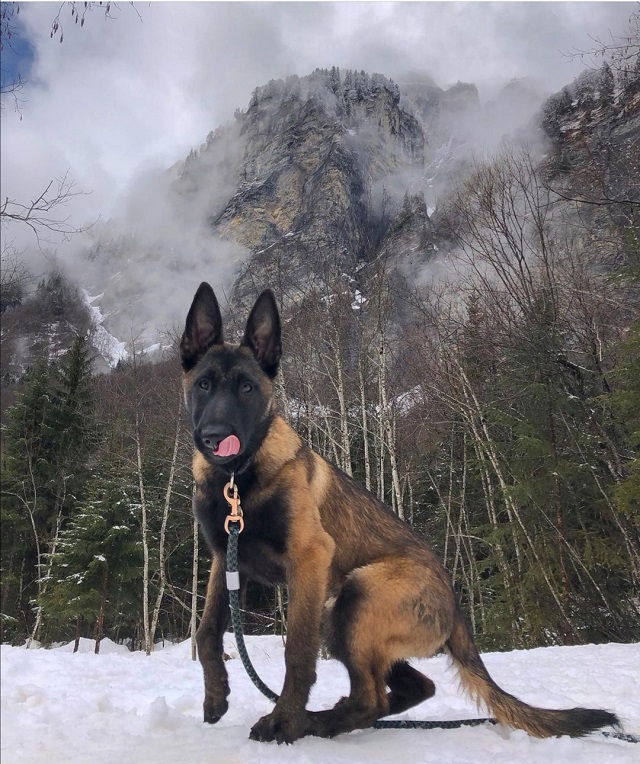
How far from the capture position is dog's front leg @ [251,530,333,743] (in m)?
2.34

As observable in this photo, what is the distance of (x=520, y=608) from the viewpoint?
1107 cm

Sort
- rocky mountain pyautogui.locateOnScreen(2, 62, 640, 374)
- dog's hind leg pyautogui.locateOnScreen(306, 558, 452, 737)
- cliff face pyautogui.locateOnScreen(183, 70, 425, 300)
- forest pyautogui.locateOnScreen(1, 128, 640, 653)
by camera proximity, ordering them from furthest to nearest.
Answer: cliff face pyautogui.locateOnScreen(183, 70, 425, 300) → rocky mountain pyautogui.locateOnScreen(2, 62, 640, 374) → forest pyautogui.locateOnScreen(1, 128, 640, 653) → dog's hind leg pyautogui.locateOnScreen(306, 558, 452, 737)

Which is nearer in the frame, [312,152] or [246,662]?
[246,662]

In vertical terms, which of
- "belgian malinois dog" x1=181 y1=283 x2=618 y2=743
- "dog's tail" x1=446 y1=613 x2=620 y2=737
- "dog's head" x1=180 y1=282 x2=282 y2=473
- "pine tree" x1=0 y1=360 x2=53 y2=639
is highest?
"pine tree" x1=0 y1=360 x2=53 y2=639

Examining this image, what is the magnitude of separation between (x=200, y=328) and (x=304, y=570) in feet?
5.17

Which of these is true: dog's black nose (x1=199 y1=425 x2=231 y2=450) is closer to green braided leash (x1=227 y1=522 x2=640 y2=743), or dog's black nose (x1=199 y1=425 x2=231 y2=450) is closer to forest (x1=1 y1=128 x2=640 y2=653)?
green braided leash (x1=227 y1=522 x2=640 y2=743)

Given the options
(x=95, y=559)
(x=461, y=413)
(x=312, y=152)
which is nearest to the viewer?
(x=461, y=413)

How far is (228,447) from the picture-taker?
8.18 ft

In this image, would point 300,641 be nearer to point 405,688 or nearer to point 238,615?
point 238,615

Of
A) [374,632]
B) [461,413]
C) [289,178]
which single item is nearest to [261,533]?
[374,632]

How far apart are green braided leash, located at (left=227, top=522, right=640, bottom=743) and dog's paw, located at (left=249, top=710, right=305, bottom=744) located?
20cm

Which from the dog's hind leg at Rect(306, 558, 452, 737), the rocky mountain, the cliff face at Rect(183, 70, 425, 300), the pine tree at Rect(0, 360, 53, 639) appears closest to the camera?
the dog's hind leg at Rect(306, 558, 452, 737)

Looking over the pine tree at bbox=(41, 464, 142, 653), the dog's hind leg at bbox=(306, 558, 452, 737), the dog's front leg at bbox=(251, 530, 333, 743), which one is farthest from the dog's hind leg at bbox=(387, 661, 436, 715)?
the pine tree at bbox=(41, 464, 142, 653)

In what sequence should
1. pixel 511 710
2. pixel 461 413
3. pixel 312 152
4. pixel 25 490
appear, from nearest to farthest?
pixel 511 710 < pixel 461 413 < pixel 25 490 < pixel 312 152
